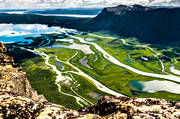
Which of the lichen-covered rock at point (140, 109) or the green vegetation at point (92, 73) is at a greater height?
the lichen-covered rock at point (140, 109)

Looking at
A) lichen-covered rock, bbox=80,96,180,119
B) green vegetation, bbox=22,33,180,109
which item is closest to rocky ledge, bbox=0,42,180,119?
lichen-covered rock, bbox=80,96,180,119

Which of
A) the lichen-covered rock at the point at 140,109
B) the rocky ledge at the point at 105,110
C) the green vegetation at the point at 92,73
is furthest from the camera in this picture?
the green vegetation at the point at 92,73

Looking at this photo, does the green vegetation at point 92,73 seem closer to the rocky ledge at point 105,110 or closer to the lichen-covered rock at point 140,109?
the lichen-covered rock at point 140,109

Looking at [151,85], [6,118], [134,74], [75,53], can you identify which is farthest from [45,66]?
[6,118]

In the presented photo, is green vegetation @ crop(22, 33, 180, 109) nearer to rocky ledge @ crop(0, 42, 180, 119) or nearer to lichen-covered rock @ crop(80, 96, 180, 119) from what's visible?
lichen-covered rock @ crop(80, 96, 180, 119)

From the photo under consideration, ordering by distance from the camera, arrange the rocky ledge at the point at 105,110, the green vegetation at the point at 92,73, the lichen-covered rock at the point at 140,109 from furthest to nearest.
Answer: the green vegetation at the point at 92,73
the rocky ledge at the point at 105,110
the lichen-covered rock at the point at 140,109

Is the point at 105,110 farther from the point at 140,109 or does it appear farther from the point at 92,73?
the point at 92,73

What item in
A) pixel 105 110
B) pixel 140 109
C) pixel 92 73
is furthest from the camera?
pixel 92 73

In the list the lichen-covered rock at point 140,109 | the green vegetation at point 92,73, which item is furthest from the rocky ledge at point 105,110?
the green vegetation at point 92,73

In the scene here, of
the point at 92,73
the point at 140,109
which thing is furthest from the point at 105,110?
the point at 92,73

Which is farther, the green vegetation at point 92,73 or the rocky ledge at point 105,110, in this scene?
the green vegetation at point 92,73

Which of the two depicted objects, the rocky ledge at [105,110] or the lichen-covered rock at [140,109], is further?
the rocky ledge at [105,110]

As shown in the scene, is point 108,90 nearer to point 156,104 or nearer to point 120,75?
point 120,75
